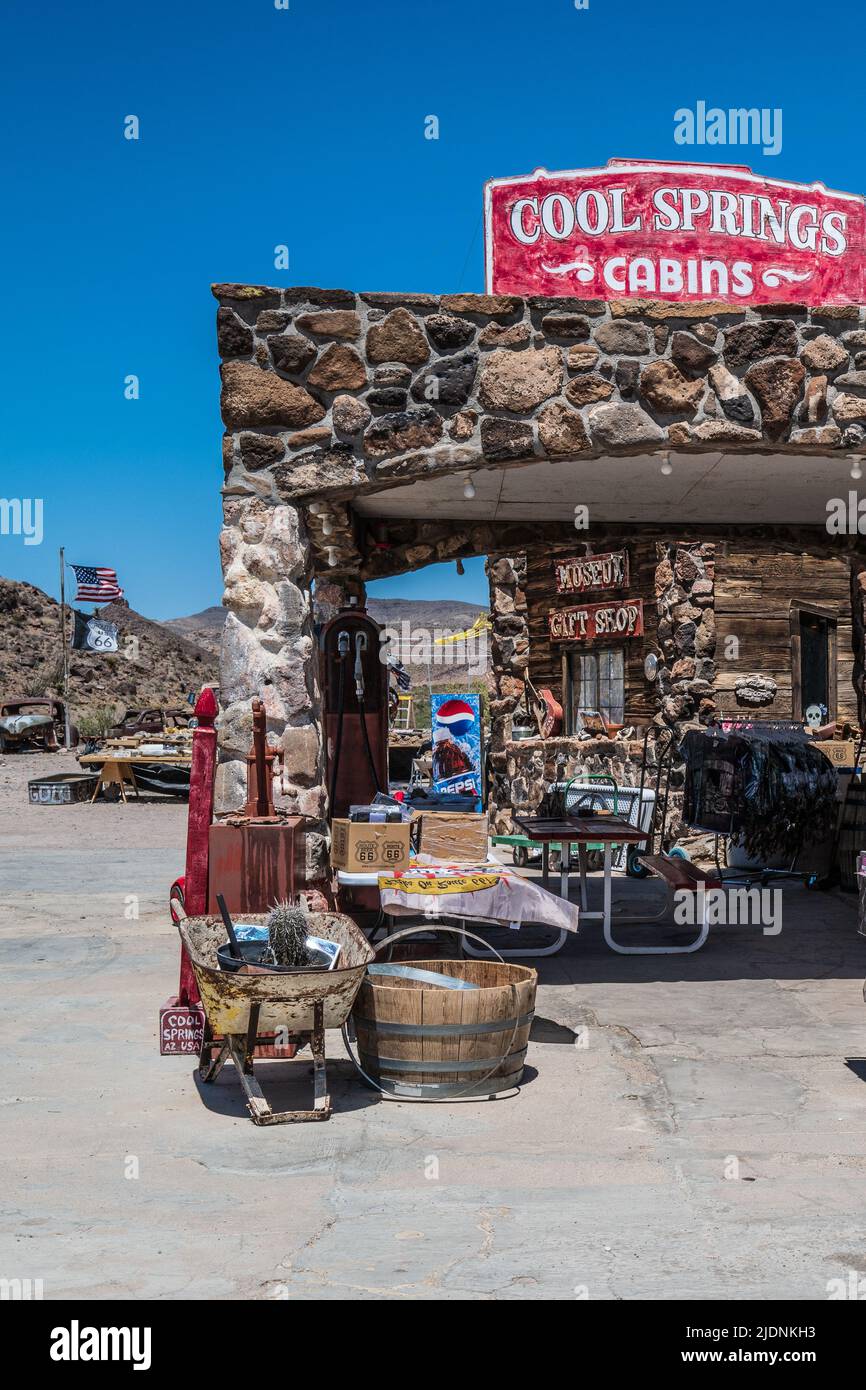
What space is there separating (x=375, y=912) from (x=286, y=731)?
103 inches

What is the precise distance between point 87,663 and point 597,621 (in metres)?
54.0

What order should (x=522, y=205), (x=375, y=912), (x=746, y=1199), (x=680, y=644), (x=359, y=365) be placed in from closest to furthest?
(x=746, y=1199)
(x=359, y=365)
(x=522, y=205)
(x=375, y=912)
(x=680, y=644)

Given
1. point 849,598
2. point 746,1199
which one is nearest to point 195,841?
point 746,1199

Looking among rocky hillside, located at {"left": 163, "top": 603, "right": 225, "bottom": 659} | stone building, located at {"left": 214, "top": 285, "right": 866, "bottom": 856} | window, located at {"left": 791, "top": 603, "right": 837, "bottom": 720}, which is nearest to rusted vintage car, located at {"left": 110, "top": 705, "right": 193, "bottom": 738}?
window, located at {"left": 791, "top": 603, "right": 837, "bottom": 720}

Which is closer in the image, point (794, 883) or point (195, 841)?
point (195, 841)

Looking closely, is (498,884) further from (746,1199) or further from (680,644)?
(680,644)

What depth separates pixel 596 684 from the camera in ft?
65.3

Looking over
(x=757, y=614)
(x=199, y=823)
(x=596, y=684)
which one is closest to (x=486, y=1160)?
(x=199, y=823)

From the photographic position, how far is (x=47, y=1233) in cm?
428

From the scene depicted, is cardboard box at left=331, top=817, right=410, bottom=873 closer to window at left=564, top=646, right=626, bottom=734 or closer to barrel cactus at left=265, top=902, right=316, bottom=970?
barrel cactus at left=265, top=902, right=316, bottom=970

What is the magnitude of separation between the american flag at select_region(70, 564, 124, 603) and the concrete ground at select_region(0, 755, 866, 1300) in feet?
116

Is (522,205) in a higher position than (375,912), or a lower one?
higher

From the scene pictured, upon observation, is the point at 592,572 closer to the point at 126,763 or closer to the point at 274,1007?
the point at 126,763

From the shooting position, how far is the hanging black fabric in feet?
39.6
